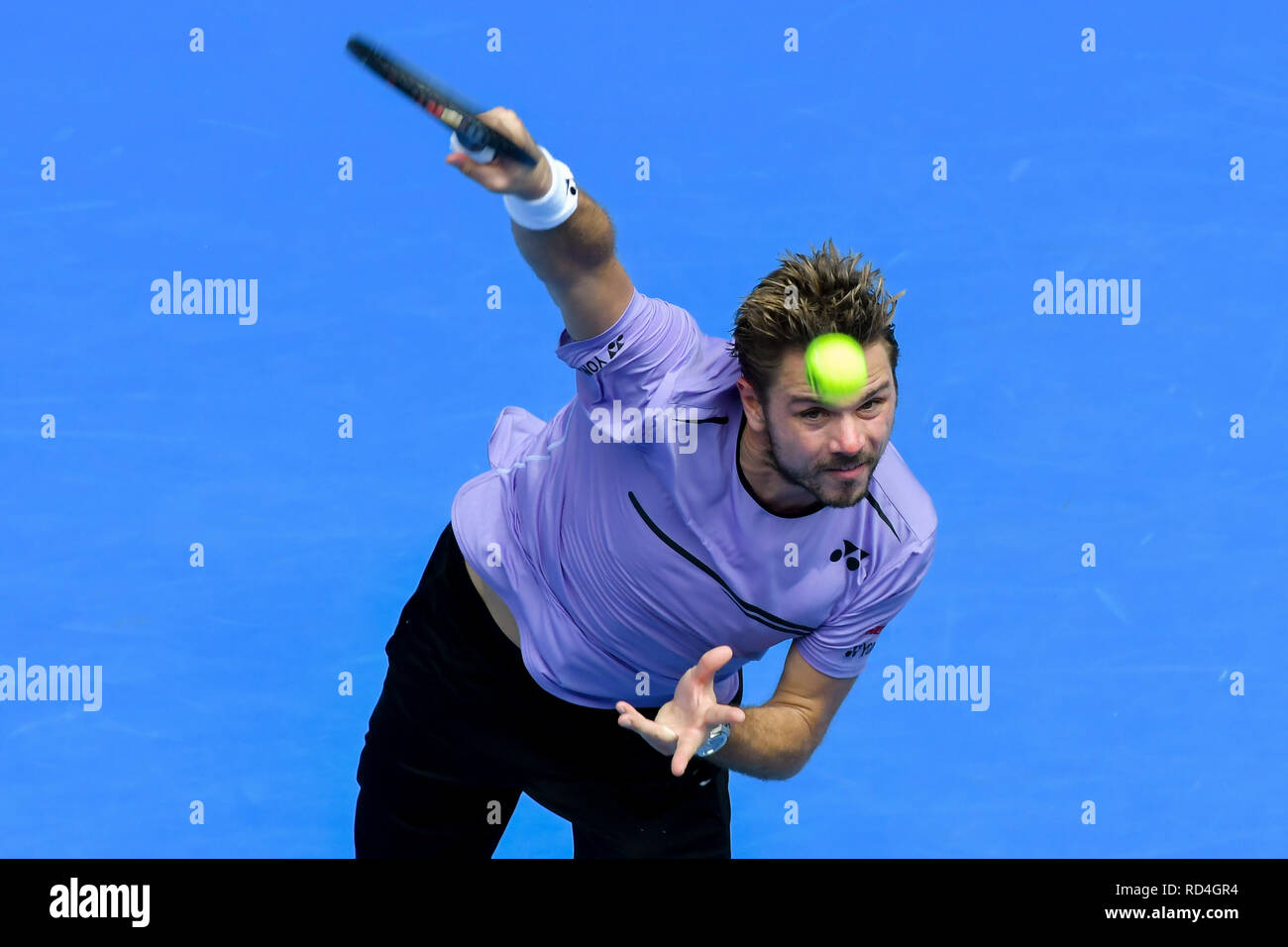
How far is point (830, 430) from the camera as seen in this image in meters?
2.97

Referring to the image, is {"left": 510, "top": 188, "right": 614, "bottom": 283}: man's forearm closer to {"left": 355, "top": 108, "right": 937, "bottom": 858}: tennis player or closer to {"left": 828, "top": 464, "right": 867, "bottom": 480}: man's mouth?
{"left": 355, "top": 108, "right": 937, "bottom": 858}: tennis player

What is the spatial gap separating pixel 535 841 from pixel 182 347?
2.04 m

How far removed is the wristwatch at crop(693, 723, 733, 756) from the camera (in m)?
3.12

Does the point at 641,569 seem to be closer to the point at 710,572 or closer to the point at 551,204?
the point at 710,572

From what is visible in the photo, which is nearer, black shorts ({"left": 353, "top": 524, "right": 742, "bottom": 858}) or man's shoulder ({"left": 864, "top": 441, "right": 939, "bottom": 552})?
man's shoulder ({"left": 864, "top": 441, "right": 939, "bottom": 552})

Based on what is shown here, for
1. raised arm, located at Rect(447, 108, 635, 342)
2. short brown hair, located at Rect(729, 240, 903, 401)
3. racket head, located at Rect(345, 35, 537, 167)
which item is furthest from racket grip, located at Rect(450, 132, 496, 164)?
short brown hair, located at Rect(729, 240, 903, 401)

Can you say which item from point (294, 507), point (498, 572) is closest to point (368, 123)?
point (294, 507)

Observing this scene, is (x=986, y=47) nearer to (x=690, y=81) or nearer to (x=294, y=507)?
(x=690, y=81)

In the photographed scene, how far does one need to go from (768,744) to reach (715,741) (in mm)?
167

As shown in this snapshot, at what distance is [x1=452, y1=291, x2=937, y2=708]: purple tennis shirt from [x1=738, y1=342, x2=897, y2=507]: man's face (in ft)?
0.54

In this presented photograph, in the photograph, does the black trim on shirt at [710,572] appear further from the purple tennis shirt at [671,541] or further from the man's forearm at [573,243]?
the man's forearm at [573,243]

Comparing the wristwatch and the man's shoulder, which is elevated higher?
the man's shoulder

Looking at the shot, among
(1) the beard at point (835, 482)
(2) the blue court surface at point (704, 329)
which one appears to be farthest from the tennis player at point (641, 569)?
(2) the blue court surface at point (704, 329)
